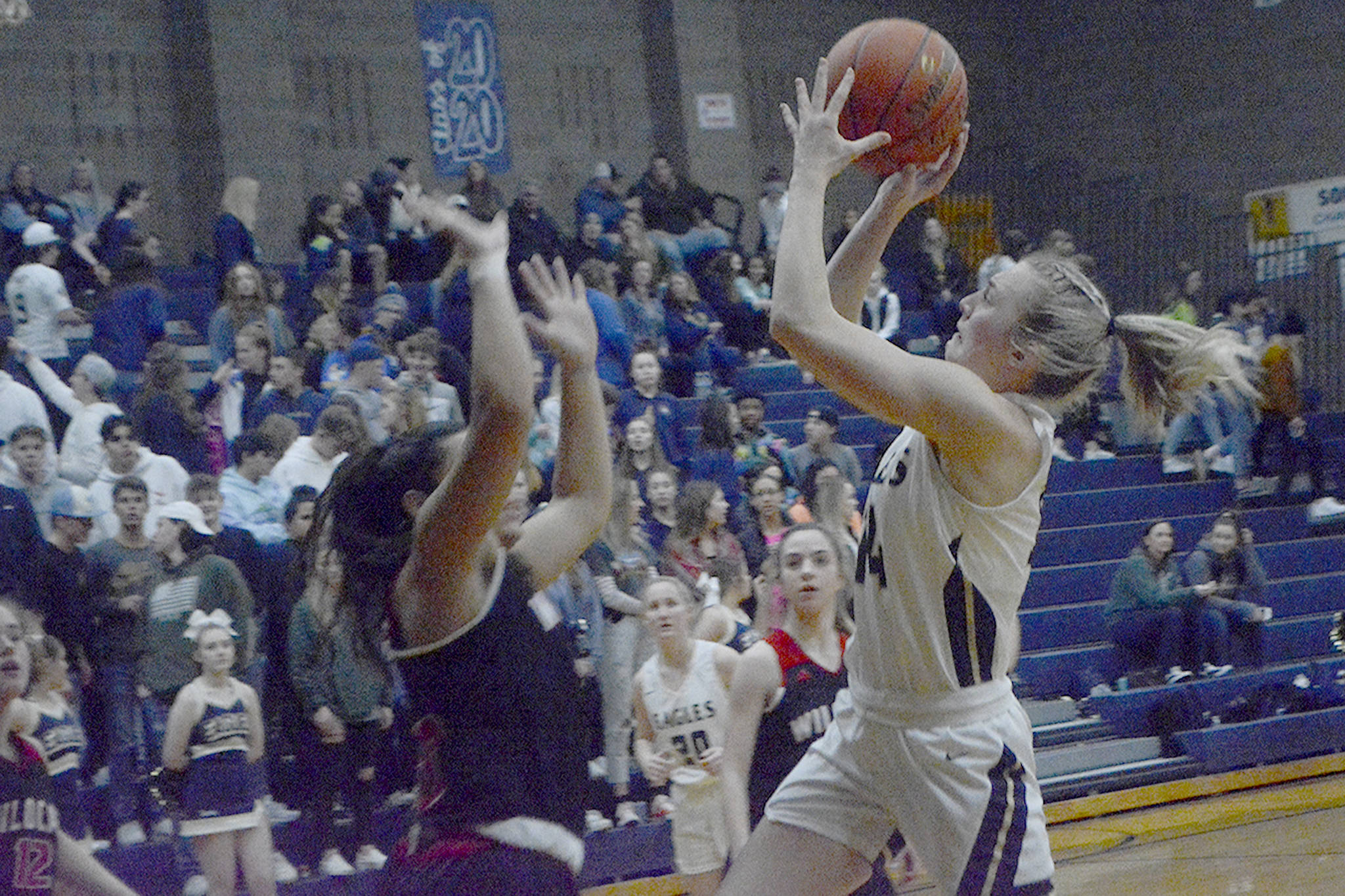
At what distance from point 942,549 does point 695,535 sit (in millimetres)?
4817

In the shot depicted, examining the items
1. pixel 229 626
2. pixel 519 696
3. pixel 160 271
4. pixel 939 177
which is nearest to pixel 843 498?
pixel 229 626

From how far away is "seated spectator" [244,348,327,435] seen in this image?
8.14m

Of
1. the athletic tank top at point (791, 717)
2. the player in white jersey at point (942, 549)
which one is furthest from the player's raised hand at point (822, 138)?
the athletic tank top at point (791, 717)

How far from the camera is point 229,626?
247 inches

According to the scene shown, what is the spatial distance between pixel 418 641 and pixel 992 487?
1.12 metres

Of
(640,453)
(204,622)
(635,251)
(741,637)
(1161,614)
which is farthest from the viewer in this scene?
(635,251)

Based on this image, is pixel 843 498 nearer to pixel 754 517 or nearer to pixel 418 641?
pixel 754 517

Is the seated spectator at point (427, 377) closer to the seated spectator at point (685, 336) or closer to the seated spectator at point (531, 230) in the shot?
the seated spectator at point (685, 336)

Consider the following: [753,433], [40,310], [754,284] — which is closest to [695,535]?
[753,433]

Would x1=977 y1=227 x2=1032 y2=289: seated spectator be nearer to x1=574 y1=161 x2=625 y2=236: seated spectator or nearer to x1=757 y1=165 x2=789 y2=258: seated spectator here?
x1=757 y1=165 x2=789 y2=258: seated spectator

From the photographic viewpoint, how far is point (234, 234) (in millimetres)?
10719

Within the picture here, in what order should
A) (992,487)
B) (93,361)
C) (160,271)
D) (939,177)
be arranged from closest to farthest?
1. (992,487)
2. (939,177)
3. (93,361)
4. (160,271)

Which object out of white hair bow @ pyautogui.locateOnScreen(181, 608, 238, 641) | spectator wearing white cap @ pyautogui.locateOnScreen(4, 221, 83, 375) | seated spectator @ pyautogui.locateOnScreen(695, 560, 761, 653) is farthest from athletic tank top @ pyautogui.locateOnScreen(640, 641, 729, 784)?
spectator wearing white cap @ pyautogui.locateOnScreen(4, 221, 83, 375)

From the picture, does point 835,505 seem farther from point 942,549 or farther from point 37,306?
point 37,306
